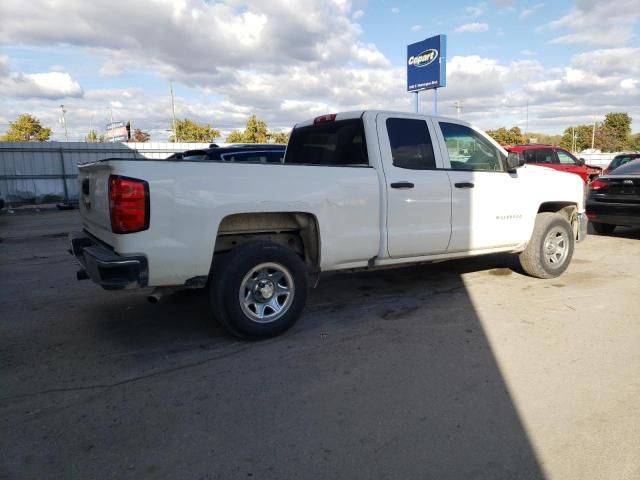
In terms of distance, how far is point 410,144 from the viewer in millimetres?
4992

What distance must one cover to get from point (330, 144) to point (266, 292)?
6.26 feet

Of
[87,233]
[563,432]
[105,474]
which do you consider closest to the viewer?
[105,474]

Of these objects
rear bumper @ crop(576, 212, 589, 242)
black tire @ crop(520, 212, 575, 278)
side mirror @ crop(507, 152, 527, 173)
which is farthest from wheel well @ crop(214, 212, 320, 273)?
rear bumper @ crop(576, 212, 589, 242)

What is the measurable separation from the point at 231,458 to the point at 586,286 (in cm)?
495

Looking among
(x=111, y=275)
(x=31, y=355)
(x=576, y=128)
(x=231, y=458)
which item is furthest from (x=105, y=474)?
(x=576, y=128)

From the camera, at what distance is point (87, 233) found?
461 cm

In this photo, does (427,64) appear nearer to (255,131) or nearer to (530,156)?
(530,156)

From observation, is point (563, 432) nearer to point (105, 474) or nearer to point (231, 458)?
point (231, 458)

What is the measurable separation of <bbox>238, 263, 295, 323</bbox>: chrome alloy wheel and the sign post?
67.1 feet

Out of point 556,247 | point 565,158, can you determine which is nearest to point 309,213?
point 556,247

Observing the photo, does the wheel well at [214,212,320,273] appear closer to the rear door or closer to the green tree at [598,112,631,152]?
the rear door

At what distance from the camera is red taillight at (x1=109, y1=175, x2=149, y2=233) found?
3500 millimetres

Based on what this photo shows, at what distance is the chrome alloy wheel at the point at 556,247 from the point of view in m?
6.13

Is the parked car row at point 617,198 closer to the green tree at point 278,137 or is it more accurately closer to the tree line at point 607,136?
the green tree at point 278,137
